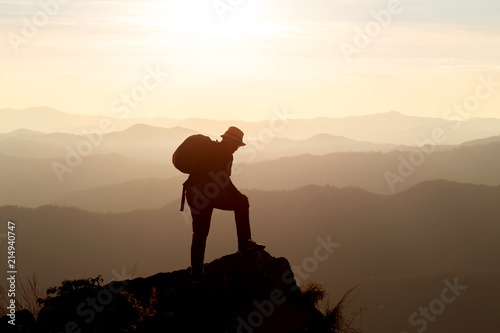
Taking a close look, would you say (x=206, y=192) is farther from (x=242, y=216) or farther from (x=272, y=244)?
(x=272, y=244)

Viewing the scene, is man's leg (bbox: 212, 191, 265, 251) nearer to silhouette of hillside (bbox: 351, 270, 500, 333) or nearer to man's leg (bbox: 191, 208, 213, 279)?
man's leg (bbox: 191, 208, 213, 279)

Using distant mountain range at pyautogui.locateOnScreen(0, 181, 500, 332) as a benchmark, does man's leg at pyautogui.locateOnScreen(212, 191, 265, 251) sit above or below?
below

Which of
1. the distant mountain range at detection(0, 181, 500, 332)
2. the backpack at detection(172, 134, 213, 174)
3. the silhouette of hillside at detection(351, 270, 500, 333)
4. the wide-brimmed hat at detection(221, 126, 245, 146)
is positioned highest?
the distant mountain range at detection(0, 181, 500, 332)

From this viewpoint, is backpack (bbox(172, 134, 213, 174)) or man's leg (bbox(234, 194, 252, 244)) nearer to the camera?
backpack (bbox(172, 134, 213, 174))

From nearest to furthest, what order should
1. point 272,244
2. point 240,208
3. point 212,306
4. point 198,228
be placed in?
point 212,306, point 198,228, point 240,208, point 272,244

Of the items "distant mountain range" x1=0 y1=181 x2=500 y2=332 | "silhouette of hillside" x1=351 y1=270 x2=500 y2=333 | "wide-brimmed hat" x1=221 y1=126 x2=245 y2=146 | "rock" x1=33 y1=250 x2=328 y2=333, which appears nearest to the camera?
"rock" x1=33 y1=250 x2=328 y2=333

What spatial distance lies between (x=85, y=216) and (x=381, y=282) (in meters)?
113

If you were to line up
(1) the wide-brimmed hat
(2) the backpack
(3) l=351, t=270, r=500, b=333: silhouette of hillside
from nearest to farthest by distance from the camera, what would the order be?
(2) the backpack, (1) the wide-brimmed hat, (3) l=351, t=270, r=500, b=333: silhouette of hillside

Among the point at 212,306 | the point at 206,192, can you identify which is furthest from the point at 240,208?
the point at 212,306

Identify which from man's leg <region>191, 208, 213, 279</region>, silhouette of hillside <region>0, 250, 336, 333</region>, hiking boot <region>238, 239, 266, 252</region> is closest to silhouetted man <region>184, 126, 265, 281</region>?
man's leg <region>191, 208, 213, 279</region>

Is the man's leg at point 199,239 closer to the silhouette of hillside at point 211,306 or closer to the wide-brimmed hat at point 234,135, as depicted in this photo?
the silhouette of hillside at point 211,306

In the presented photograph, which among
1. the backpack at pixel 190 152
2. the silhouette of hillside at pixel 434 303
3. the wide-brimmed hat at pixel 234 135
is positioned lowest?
the silhouette of hillside at pixel 434 303

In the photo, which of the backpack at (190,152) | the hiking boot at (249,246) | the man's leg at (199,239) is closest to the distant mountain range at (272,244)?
the hiking boot at (249,246)

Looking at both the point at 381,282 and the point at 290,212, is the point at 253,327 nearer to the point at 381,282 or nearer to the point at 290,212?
the point at 381,282
